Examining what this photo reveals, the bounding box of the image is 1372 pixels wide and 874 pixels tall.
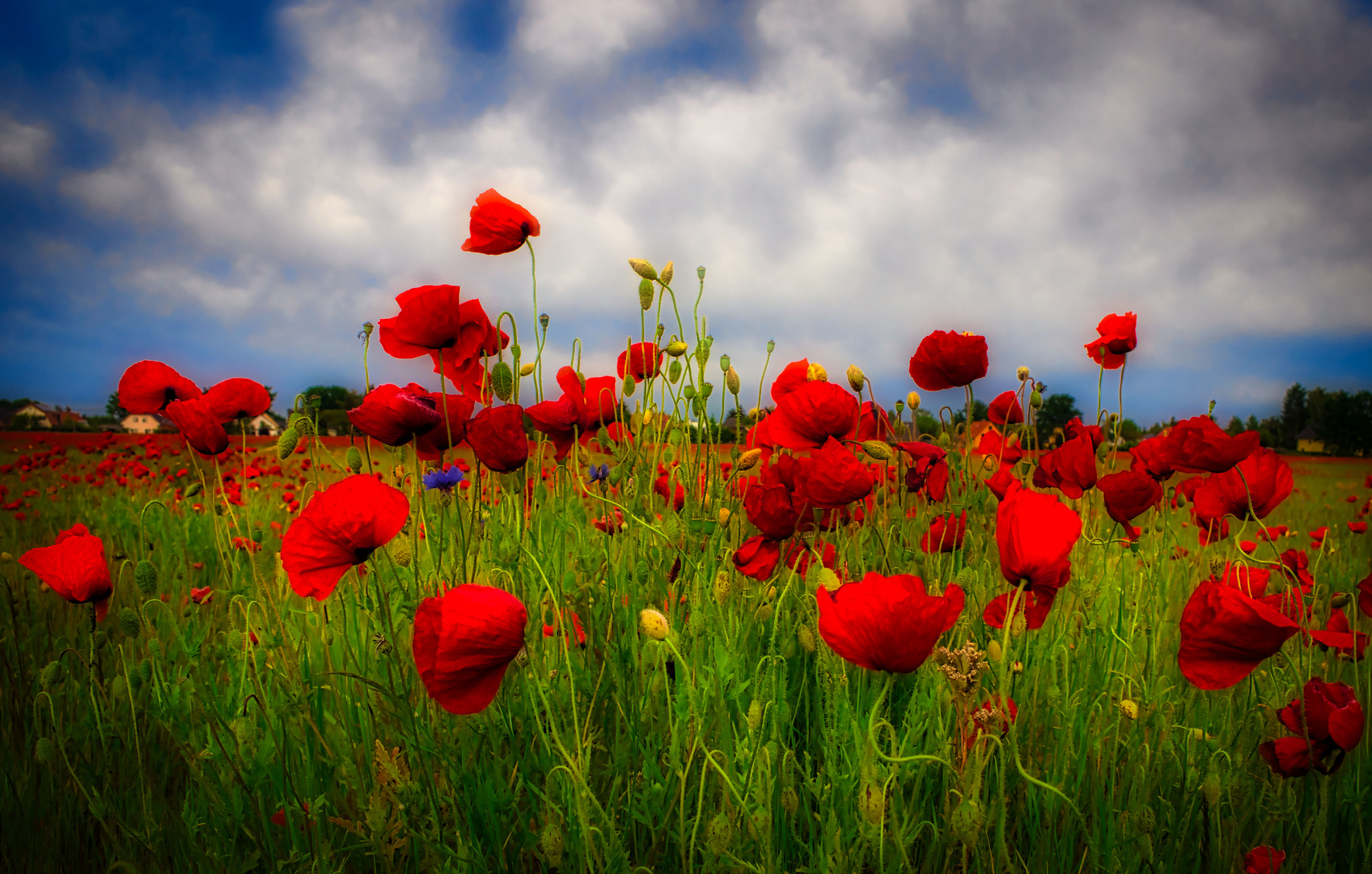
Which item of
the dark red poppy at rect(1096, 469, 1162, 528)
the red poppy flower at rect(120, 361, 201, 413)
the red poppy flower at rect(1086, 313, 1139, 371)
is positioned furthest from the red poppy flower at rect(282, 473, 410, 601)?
the red poppy flower at rect(1086, 313, 1139, 371)

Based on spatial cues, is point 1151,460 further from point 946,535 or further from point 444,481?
point 444,481

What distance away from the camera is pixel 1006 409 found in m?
2.41

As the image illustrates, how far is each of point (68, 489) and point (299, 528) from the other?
5754 millimetres

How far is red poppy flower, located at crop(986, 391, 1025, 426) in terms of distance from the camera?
7.84ft

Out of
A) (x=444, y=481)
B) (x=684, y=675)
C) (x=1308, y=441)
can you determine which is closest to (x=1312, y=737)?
(x=684, y=675)

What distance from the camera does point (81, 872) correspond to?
1.35 metres

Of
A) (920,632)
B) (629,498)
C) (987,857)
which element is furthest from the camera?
(629,498)

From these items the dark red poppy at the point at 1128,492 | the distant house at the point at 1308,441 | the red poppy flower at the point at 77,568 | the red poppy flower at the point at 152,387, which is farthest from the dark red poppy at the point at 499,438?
the distant house at the point at 1308,441

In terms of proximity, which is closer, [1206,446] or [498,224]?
[1206,446]

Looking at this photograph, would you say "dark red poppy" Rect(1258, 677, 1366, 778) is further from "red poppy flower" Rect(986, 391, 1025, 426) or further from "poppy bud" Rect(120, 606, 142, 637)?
"poppy bud" Rect(120, 606, 142, 637)

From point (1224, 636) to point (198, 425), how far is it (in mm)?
2325

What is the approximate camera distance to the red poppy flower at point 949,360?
6.49 feet

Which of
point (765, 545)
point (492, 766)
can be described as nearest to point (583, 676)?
point (492, 766)

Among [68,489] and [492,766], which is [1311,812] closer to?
[492,766]
